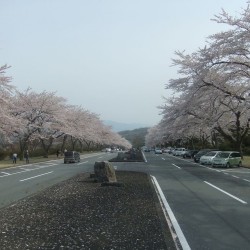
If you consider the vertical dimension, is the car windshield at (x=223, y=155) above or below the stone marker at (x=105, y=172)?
above

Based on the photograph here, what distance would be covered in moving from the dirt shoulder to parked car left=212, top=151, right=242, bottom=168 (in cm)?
Result: 2431

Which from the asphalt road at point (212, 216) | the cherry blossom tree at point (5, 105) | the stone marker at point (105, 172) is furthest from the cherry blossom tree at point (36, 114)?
the asphalt road at point (212, 216)

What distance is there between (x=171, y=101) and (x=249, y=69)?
2129cm

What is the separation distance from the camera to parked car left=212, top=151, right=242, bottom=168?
1473 inches

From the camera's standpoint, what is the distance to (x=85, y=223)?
9227 millimetres

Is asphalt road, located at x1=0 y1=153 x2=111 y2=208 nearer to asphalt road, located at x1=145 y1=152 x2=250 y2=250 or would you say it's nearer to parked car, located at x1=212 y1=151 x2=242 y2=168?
asphalt road, located at x1=145 y1=152 x2=250 y2=250

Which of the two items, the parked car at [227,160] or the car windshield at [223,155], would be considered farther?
the car windshield at [223,155]

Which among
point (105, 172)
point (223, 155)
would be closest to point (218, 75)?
point (223, 155)

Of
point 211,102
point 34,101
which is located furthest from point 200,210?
point 34,101

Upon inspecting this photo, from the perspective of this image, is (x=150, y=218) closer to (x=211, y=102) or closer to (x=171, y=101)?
(x=211, y=102)

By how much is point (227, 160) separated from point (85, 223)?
2999cm

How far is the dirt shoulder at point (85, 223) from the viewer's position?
730cm

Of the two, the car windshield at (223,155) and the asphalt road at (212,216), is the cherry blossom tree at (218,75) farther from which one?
the asphalt road at (212,216)

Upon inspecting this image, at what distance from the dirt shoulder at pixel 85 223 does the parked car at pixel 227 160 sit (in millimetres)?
24306
